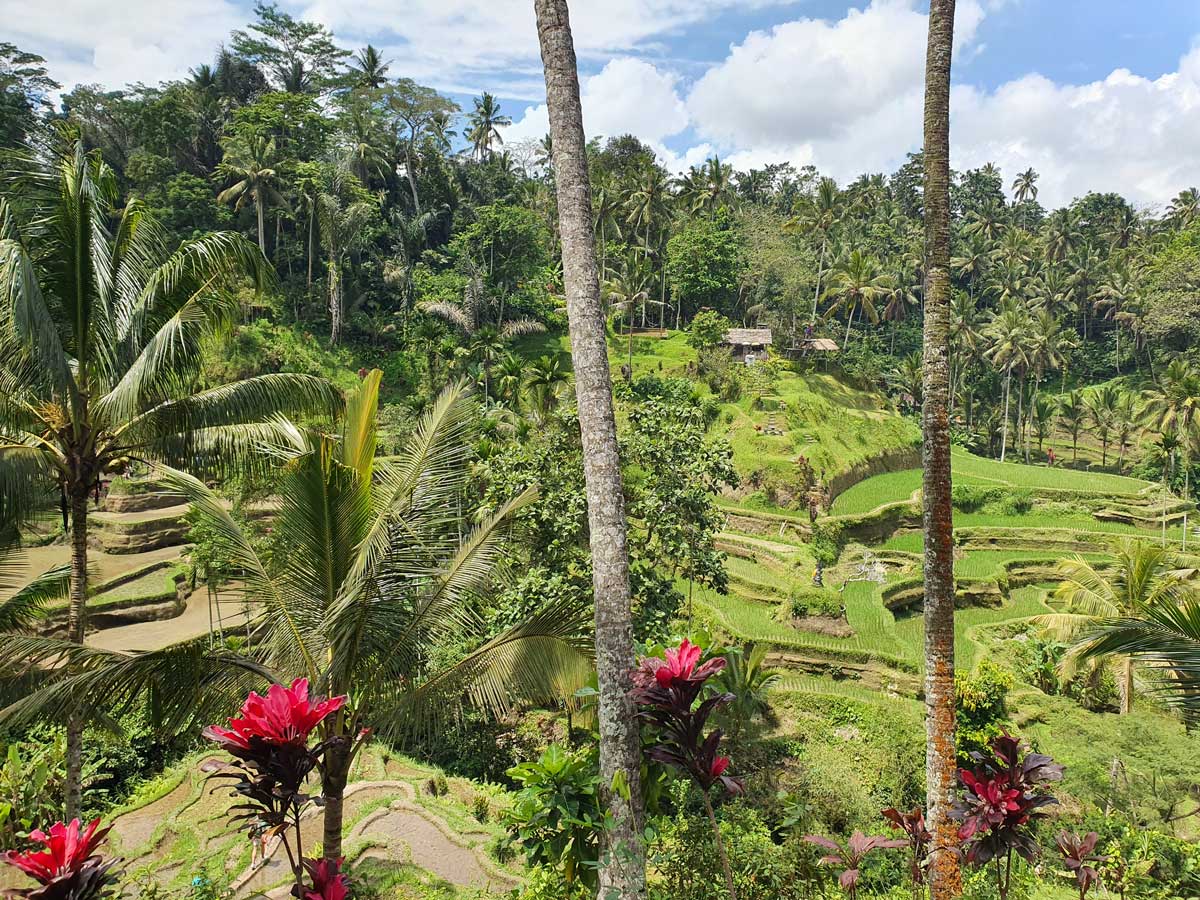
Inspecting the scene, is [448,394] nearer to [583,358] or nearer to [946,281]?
[583,358]

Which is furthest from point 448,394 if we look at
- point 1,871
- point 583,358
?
Result: point 1,871

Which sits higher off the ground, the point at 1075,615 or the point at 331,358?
the point at 331,358

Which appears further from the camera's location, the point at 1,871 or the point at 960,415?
the point at 960,415

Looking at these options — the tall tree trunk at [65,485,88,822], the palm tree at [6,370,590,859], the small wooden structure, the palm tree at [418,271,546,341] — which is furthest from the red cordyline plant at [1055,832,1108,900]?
the small wooden structure

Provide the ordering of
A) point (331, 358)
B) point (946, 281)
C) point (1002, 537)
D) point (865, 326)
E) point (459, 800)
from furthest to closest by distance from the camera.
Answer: point (865, 326)
point (331, 358)
point (1002, 537)
point (459, 800)
point (946, 281)

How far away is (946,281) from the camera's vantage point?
5043mm

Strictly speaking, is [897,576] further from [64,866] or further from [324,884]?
[64,866]

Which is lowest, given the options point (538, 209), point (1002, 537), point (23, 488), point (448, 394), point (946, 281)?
point (1002, 537)

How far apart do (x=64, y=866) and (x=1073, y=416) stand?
53.1 m

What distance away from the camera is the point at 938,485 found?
15.8 feet

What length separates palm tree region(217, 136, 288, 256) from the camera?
101 ft

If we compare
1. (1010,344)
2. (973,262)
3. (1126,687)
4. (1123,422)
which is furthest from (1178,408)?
(973,262)

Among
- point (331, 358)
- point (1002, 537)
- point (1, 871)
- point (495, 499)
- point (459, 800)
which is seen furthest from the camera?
point (331, 358)

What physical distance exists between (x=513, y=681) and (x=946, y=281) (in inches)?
165
